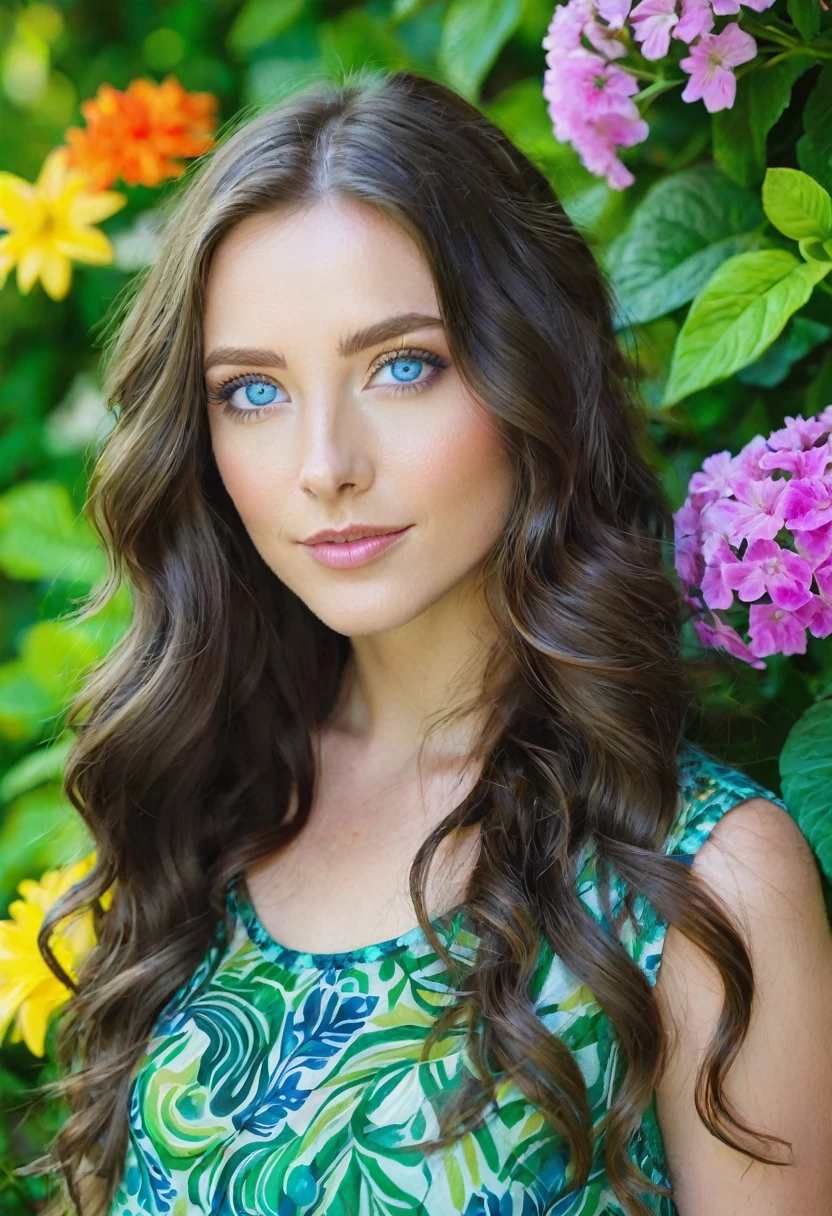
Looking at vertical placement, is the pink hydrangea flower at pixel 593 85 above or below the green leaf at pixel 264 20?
below

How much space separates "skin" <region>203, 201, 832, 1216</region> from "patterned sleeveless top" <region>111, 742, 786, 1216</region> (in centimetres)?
4

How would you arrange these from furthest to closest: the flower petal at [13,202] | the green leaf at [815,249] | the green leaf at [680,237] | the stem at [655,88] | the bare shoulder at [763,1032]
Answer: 1. the flower petal at [13,202]
2. the green leaf at [680,237]
3. the stem at [655,88]
4. the green leaf at [815,249]
5. the bare shoulder at [763,1032]

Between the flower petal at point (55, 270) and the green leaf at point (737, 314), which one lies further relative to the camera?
the flower petal at point (55, 270)

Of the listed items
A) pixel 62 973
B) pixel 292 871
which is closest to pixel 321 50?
pixel 292 871

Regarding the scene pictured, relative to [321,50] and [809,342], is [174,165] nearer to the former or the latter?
[321,50]

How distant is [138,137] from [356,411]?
39.8 inches

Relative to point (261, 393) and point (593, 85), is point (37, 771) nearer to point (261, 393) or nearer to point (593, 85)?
point (261, 393)

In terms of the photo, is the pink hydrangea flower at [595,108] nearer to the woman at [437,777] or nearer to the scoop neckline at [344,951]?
the woman at [437,777]

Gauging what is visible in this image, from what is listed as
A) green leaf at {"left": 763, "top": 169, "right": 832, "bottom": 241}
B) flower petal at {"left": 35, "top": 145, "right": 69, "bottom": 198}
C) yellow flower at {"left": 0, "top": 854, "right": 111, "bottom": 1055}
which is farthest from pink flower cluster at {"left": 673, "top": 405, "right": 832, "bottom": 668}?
flower petal at {"left": 35, "top": 145, "right": 69, "bottom": 198}

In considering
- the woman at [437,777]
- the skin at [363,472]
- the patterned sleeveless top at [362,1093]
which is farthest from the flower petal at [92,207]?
the patterned sleeveless top at [362,1093]

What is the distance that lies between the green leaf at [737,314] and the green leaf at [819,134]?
0.32ft

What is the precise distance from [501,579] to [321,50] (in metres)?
1.18

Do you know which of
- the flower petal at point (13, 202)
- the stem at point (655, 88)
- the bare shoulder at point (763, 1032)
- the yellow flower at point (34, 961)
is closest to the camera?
the bare shoulder at point (763, 1032)

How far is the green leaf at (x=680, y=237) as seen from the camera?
5.06 ft
